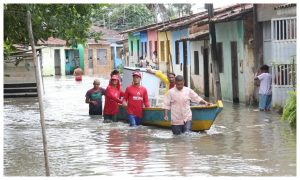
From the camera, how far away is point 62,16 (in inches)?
549

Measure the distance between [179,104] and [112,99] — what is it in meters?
3.40

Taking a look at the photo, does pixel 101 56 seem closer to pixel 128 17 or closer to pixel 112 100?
pixel 128 17

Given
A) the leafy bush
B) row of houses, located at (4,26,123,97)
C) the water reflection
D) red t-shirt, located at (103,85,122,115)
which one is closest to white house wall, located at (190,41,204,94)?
red t-shirt, located at (103,85,122,115)

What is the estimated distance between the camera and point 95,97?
1895 cm

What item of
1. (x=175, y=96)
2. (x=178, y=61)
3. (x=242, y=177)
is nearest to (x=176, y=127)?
(x=175, y=96)

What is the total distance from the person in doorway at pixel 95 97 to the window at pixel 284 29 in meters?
4.78

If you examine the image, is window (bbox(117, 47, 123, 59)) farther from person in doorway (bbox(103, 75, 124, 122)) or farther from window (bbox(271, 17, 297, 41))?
person in doorway (bbox(103, 75, 124, 122))

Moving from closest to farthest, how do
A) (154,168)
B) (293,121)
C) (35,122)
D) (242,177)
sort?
(242,177) < (154,168) < (293,121) < (35,122)

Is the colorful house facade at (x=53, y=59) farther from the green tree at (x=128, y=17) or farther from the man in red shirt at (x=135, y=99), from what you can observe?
the man in red shirt at (x=135, y=99)

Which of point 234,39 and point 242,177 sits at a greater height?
point 234,39

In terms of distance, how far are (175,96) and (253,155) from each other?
278 centimetres

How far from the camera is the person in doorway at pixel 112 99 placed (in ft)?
56.1

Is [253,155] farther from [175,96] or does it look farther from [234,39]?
[234,39]

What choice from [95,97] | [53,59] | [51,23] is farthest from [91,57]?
[51,23]
